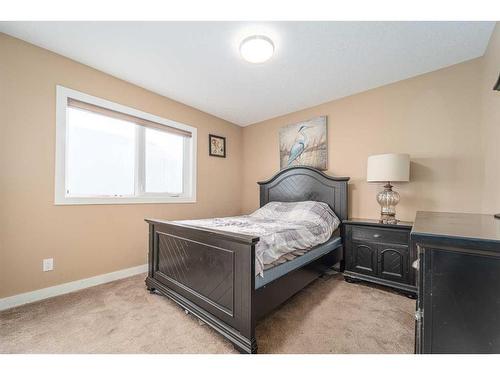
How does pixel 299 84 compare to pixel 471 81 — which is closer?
pixel 471 81

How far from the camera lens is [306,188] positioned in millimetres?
3160

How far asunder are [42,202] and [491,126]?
407 centimetres

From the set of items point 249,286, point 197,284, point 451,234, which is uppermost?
point 451,234

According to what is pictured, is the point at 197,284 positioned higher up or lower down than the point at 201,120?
lower down

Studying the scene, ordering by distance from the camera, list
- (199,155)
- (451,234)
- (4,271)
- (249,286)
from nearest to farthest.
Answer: (451,234) < (249,286) < (4,271) < (199,155)

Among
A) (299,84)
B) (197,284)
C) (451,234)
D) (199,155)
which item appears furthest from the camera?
(199,155)

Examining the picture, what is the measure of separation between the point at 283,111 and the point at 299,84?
0.85 metres

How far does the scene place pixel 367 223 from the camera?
2.33m

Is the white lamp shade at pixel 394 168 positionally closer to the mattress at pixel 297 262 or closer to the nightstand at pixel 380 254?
the nightstand at pixel 380 254

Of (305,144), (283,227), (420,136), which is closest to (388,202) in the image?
(420,136)

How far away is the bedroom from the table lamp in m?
0.02

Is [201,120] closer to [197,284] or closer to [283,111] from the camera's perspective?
[283,111]

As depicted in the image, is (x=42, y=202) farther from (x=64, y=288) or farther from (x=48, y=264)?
(x=64, y=288)
